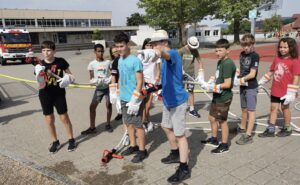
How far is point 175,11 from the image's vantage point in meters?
33.9

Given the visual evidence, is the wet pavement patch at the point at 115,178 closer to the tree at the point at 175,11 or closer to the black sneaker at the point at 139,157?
the black sneaker at the point at 139,157

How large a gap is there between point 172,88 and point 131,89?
85cm

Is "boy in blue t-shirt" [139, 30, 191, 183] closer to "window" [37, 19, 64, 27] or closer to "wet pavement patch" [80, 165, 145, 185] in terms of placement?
"wet pavement patch" [80, 165, 145, 185]

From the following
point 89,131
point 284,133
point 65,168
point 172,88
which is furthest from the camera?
point 89,131

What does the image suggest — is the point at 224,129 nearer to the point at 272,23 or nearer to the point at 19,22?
the point at 19,22

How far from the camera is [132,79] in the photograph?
14.4 feet

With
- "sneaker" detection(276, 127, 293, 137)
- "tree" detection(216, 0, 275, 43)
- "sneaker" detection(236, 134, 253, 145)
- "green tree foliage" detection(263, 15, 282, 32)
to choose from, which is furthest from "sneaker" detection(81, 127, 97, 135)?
"green tree foliage" detection(263, 15, 282, 32)

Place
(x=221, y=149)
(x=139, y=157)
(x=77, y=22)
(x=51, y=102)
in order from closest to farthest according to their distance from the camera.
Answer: (x=139, y=157) < (x=221, y=149) < (x=51, y=102) < (x=77, y=22)

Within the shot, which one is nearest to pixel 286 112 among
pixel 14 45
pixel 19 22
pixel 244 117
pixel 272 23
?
pixel 244 117

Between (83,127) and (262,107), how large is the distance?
4492mm

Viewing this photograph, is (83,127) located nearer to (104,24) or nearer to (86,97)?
(86,97)

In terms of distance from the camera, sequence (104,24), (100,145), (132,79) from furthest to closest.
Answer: (104,24) → (100,145) → (132,79)

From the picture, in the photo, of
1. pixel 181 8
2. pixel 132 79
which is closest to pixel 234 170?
pixel 132 79

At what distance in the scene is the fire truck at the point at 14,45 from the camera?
23703mm
